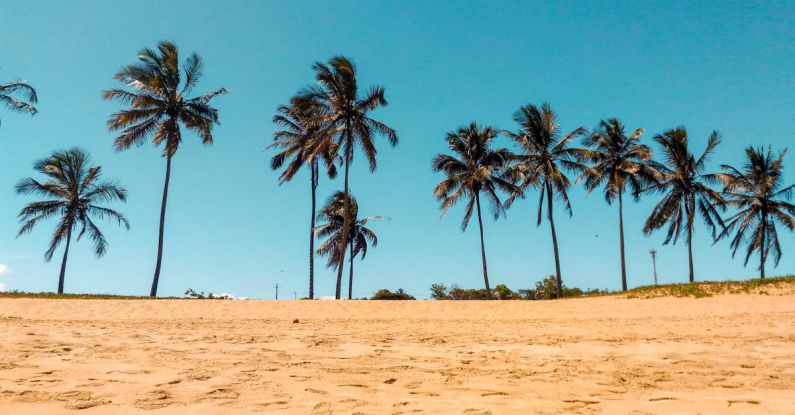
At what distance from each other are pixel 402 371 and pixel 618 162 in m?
28.5

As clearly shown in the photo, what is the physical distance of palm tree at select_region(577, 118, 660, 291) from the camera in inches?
1148

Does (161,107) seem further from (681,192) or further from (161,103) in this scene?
(681,192)

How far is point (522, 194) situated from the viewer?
93.9 feet

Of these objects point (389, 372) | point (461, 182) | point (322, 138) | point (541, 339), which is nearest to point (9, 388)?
point (389, 372)

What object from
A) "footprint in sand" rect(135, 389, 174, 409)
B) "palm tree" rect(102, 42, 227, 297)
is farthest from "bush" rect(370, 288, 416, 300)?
"footprint in sand" rect(135, 389, 174, 409)

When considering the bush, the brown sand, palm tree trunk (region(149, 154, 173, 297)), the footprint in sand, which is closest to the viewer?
the footprint in sand

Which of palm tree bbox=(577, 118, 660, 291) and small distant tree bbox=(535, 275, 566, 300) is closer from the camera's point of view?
palm tree bbox=(577, 118, 660, 291)

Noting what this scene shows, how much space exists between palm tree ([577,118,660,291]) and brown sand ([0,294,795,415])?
68.4 ft

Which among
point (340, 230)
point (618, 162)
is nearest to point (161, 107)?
point (340, 230)

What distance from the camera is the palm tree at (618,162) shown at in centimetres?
2916

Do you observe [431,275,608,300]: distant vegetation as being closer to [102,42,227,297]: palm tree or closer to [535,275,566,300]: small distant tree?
[535,275,566,300]: small distant tree

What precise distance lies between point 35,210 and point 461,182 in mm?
24221

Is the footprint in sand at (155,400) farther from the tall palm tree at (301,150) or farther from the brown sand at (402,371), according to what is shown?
the tall palm tree at (301,150)

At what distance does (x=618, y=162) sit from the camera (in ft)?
98.2
